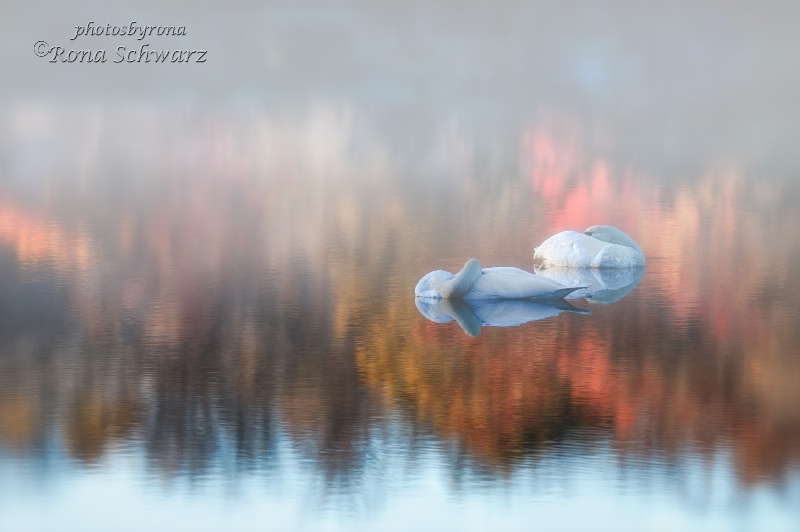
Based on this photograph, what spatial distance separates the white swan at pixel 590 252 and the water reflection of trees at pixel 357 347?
0.37 meters

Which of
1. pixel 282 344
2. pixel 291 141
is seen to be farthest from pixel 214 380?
pixel 291 141

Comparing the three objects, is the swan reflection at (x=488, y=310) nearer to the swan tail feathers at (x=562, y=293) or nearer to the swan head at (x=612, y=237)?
the swan tail feathers at (x=562, y=293)

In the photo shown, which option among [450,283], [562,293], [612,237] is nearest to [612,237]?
[612,237]

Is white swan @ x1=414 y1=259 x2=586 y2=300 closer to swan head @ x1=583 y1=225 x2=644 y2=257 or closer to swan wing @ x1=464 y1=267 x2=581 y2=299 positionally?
swan wing @ x1=464 y1=267 x2=581 y2=299

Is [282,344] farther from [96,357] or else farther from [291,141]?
[291,141]

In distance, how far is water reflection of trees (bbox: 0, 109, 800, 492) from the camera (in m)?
9.45

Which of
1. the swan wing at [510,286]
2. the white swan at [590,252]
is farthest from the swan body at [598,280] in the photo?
the swan wing at [510,286]

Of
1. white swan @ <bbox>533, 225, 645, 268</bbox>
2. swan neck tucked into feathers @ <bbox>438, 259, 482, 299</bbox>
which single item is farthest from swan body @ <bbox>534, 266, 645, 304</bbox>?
swan neck tucked into feathers @ <bbox>438, 259, 482, 299</bbox>

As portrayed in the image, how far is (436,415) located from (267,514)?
1954 mm

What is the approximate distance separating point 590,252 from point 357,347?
4.27m

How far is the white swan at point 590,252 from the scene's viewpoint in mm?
15117

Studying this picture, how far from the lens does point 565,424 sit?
377 inches

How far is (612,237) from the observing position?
15625mm

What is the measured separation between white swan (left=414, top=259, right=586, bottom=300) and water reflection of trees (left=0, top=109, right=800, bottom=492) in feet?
1.19
